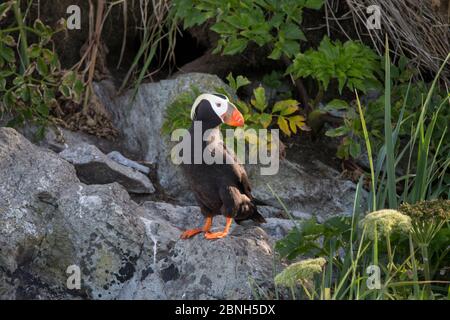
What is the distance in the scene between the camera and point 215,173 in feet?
16.8

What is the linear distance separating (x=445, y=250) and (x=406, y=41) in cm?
228

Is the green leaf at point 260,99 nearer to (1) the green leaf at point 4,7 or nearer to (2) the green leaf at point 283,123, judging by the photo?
(2) the green leaf at point 283,123

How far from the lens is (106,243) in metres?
5.14

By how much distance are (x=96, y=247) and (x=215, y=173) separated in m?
0.72

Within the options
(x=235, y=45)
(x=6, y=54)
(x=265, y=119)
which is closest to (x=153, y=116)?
(x=235, y=45)

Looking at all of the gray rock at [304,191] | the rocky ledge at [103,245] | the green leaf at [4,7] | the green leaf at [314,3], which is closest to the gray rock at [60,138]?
the green leaf at [4,7]

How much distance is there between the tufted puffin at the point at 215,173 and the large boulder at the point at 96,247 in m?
0.15

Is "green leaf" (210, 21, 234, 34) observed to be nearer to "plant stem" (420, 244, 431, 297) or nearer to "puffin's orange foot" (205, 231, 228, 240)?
"puffin's orange foot" (205, 231, 228, 240)

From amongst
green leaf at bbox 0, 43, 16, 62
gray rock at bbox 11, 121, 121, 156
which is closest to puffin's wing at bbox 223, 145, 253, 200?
gray rock at bbox 11, 121, 121, 156

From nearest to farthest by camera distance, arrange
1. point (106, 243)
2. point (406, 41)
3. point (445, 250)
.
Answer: point (445, 250), point (106, 243), point (406, 41)

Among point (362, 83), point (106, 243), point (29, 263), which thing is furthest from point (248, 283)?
point (362, 83)

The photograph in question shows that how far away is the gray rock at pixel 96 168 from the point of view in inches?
238

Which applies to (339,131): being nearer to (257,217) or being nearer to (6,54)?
(257,217)

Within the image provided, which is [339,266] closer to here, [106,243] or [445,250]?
[445,250]
